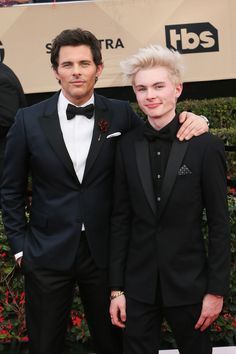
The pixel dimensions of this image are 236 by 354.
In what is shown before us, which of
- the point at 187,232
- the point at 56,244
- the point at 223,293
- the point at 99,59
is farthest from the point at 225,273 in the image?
the point at 99,59

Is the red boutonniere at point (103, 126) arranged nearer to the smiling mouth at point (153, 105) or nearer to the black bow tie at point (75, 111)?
the black bow tie at point (75, 111)

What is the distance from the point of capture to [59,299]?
272 cm

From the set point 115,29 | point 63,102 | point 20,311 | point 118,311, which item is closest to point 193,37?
point 115,29

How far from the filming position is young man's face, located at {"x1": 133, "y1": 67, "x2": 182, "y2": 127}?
8.03ft

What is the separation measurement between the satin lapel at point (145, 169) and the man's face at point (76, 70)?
1.26ft

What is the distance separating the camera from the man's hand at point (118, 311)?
2580 mm

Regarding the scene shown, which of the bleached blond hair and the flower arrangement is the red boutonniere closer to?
the bleached blond hair

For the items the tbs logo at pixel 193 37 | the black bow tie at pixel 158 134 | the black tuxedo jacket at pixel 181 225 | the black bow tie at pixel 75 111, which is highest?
the tbs logo at pixel 193 37

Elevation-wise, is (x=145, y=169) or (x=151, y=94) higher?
(x=151, y=94)

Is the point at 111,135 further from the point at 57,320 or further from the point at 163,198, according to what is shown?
the point at 57,320

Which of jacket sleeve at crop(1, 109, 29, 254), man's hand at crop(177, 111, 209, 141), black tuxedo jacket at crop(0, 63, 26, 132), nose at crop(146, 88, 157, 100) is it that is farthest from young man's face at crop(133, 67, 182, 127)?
black tuxedo jacket at crop(0, 63, 26, 132)

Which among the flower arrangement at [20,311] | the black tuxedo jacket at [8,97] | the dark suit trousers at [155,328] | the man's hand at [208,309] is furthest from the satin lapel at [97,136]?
the black tuxedo jacket at [8,97]

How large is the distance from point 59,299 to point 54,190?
540mm

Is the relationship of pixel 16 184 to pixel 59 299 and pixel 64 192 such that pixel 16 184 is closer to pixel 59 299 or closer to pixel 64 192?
pixel 64 192
